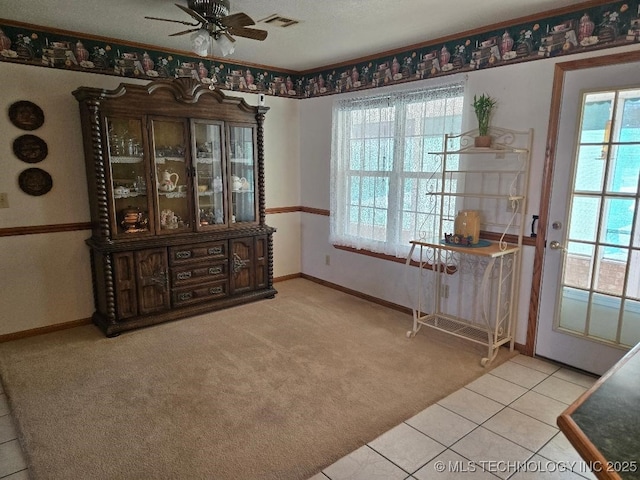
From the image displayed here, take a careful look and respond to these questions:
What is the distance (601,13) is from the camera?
8.36 ft

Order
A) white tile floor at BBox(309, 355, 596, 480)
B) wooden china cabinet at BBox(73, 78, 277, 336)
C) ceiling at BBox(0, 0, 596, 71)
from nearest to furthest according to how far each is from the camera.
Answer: white tile floor at BBox(309, 355, 596, 480), ceiling at BBox(0, 0, 596, 71), wooden china cabinet at BBox(73, 78, 277, 336)

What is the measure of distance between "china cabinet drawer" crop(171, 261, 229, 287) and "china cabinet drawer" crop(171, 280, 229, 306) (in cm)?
6

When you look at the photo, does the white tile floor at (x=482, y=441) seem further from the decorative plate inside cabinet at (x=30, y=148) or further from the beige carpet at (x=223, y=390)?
the decorative plate inside cabinet at (x=30, y=148)

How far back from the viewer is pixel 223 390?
8.63ft

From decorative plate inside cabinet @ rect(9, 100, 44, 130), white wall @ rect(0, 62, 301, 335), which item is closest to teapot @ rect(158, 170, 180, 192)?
white wall @ rect(0, 62, 301, 335)

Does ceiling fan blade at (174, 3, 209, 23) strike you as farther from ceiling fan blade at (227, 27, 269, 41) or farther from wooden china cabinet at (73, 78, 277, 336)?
wooden china cabinet at (73, 78, 277, 336)

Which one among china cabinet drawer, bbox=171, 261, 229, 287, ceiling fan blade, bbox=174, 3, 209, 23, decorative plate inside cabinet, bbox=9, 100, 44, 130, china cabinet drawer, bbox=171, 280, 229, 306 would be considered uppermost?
ceiling fan blade, bbox=174, 3, 209, 23

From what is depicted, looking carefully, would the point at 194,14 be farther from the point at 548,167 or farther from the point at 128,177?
the point at 548,167

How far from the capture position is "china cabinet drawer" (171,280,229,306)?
3766 mm

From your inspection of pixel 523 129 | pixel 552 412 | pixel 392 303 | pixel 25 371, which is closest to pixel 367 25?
pixel 523 129

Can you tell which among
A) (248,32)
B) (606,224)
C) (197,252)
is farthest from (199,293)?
(606,224)

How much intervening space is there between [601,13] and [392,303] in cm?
278

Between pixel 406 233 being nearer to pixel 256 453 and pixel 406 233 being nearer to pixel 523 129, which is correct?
pixel 523 129

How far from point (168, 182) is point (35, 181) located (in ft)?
3.29
